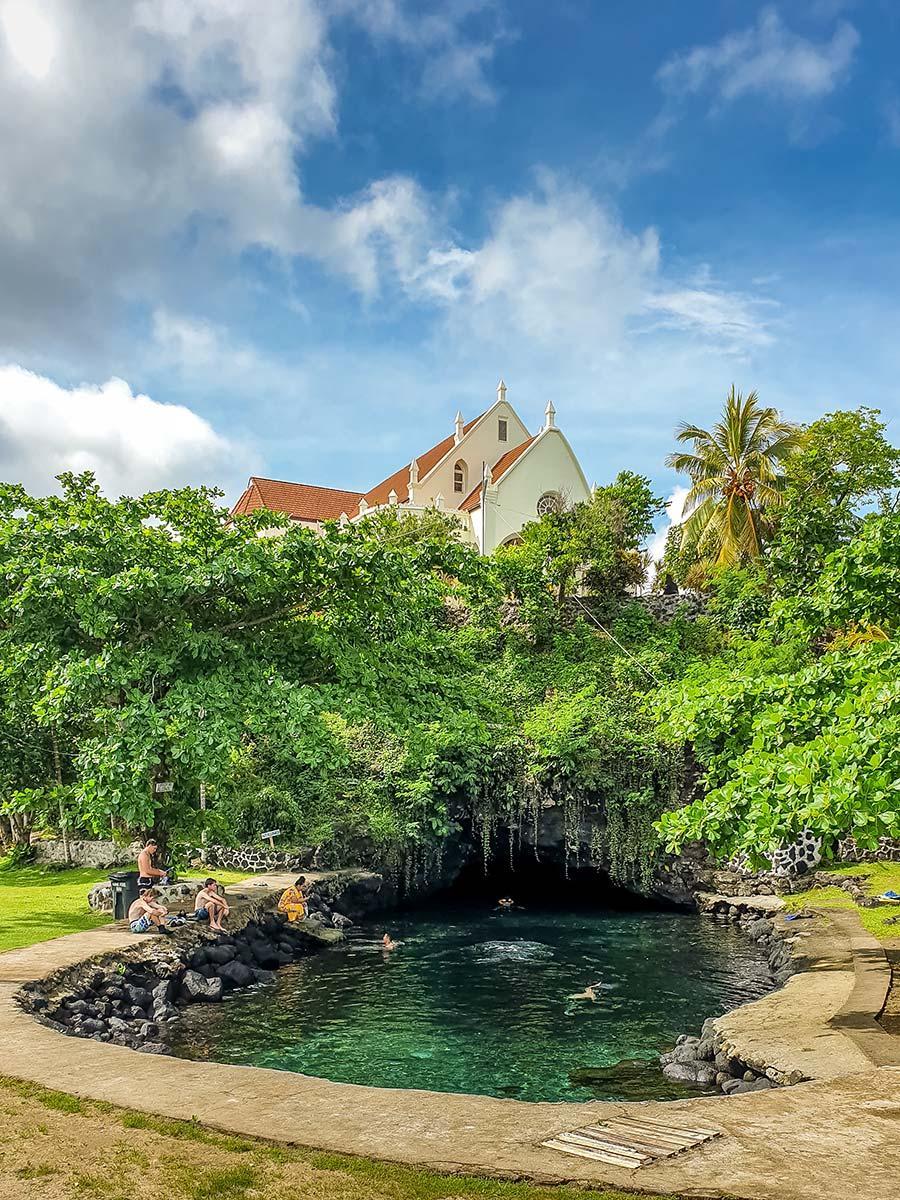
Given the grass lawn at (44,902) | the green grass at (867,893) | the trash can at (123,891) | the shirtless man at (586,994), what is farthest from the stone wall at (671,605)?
the trash can at (123,891)

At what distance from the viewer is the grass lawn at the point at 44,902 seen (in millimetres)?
14273

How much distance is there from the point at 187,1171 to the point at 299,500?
4616cm

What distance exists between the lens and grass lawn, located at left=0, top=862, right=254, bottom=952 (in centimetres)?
1427

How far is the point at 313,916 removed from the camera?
60.3 feet

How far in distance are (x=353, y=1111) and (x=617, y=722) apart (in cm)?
1874

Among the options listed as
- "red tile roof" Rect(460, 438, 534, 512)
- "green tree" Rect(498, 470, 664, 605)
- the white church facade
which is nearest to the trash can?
"green tree" Rect(498, 470, 664, 605)

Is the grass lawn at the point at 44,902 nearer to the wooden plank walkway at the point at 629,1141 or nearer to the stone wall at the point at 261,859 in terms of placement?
the stone wall at the point at 261,859

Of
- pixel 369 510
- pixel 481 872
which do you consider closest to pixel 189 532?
pixel 481 872

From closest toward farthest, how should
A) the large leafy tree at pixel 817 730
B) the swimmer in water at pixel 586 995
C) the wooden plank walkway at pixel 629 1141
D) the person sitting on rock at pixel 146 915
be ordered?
1. the wooden plank walkway at pixel 629 1141
2. the large leafy tree at pixel 817 730
3. the swimmer in water at pixel 586 995
4. the person sitting on rock at pixel 146 915

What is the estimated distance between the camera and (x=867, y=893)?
18.6 meters

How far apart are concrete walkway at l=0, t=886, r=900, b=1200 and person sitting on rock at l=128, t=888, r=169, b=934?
20.0 ft

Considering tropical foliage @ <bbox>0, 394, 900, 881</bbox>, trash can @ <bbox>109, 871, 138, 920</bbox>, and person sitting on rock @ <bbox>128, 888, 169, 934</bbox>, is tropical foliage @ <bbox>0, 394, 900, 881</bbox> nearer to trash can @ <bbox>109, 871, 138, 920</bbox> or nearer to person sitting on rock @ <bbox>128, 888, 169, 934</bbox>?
trash can @ <bbox>109, 871, 138, 920</bbox>

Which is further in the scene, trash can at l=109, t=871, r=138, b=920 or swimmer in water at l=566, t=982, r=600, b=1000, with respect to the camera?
trash can at l=109, t=871, r=138, b=920

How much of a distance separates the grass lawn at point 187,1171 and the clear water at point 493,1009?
463 cm
